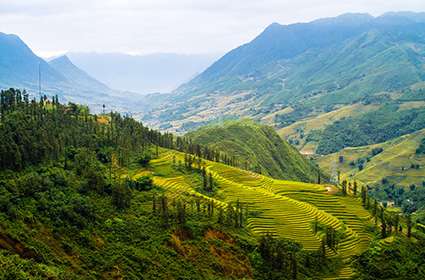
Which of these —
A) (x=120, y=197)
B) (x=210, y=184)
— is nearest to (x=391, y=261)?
(x=210, y=184)

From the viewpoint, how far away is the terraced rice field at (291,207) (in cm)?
9525

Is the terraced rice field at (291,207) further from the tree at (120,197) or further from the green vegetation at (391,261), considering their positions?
the tree at (120,197)

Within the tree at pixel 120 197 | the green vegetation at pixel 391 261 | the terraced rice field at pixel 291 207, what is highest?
the tree at pixel 120 197

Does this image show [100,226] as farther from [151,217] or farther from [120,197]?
[151,217]

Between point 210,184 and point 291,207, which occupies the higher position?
point 210,184

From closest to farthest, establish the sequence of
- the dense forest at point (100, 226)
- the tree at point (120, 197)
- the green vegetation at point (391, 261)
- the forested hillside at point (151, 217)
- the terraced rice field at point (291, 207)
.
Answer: the dense forest at point (100, 226), the forested hillside at point (151, 217), the tree at point (120, 197), the green vegetation at point (391, 261), the terraced rice field at point (291, 207)

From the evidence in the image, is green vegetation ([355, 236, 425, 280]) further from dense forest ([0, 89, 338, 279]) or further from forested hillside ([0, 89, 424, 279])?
dense forest ([0, 89, 338, 279])

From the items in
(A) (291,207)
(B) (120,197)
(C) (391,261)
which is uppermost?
(B) (120,197)

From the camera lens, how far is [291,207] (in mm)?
106938

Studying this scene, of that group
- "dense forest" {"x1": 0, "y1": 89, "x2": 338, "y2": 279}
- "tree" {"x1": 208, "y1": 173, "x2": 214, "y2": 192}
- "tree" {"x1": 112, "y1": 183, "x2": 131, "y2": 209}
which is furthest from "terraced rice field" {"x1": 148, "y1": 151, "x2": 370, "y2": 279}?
"tree" {"x1": 112, "y1": 183, "x2": 131, "y2": 209}

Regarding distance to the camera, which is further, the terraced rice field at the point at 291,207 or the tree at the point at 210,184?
the tree at the point at 210,184

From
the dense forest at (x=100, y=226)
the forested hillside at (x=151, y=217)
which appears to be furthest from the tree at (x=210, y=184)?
the dense forest at (x=100, y=226)

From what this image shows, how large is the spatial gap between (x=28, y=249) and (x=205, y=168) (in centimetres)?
6902

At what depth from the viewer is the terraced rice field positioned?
95.2 m
